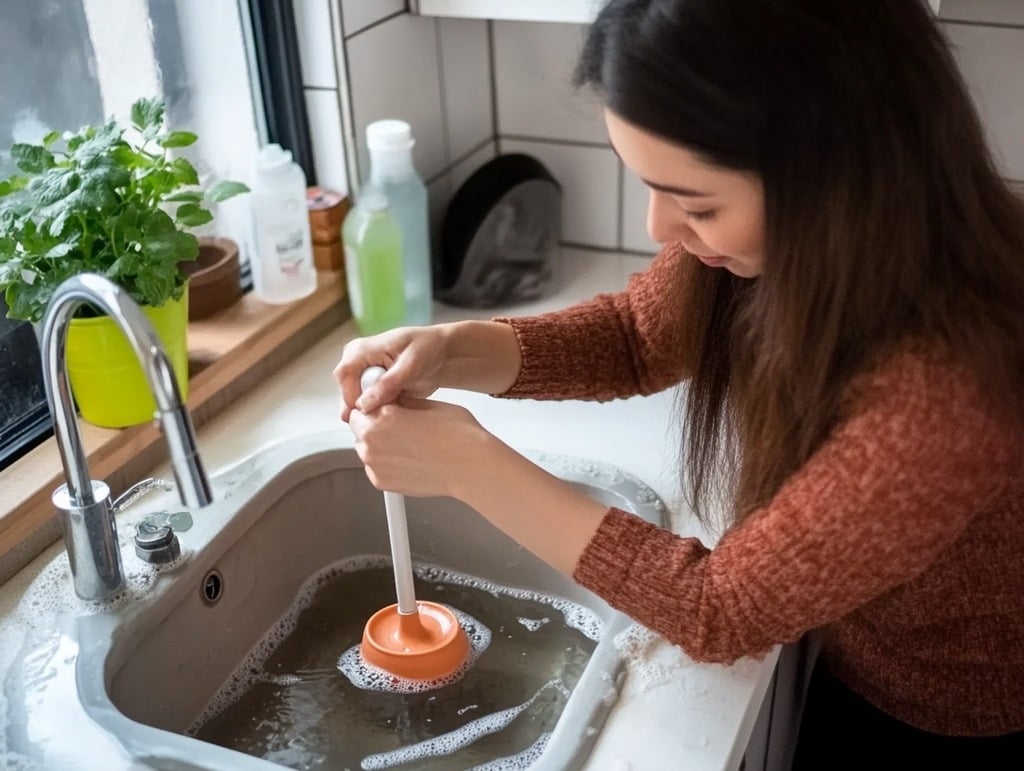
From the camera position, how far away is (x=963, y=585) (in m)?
0.89

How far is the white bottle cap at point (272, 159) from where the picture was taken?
1.26m

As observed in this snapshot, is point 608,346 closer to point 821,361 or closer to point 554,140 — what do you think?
point 821,361

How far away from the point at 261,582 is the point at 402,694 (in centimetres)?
19

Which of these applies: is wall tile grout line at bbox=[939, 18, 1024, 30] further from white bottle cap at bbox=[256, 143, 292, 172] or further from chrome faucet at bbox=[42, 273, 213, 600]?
chrome faucet at bbox=[42, 273, 213, 600]

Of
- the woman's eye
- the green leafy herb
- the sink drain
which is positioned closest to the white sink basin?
the sink drain

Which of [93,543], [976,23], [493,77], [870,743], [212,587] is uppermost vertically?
[976,23]

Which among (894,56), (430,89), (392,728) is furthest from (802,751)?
(430,89)

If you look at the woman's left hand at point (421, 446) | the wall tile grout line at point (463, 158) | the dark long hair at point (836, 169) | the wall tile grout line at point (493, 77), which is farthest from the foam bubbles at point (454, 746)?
the wall tile grout line at point (493, 77)

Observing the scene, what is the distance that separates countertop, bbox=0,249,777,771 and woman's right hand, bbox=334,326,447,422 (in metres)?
0.20

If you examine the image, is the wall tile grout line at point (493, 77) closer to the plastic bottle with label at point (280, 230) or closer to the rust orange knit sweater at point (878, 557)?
the plastic bottle with label at point (280, 230)

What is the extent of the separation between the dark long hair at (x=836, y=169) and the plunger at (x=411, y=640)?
34 centimetres

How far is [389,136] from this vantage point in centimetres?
129

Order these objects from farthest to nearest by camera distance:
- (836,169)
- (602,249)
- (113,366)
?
(602,249) → (113,366) → (836,169)

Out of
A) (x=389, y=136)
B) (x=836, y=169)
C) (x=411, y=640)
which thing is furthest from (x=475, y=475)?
(x=389, y=136)
